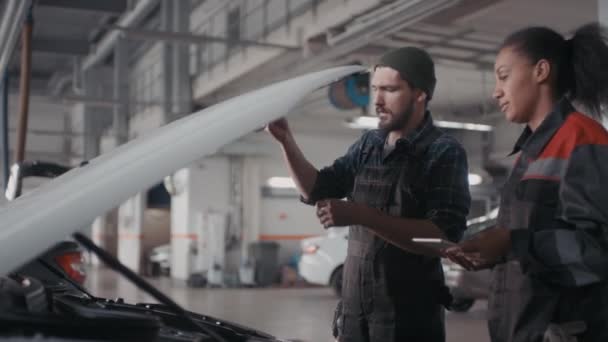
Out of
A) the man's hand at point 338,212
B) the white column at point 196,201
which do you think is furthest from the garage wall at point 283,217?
the man's hand at point 338,212

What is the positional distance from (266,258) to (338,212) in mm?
13036

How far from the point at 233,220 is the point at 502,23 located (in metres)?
8.44

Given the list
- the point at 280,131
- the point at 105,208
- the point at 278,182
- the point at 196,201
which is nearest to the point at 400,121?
the point at 280,131

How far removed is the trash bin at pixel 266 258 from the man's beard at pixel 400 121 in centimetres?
1251

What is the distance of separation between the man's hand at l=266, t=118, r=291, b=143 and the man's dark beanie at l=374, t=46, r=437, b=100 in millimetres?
305

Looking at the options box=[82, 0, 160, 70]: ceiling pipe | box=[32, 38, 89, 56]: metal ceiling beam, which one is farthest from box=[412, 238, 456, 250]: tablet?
box=[32, 38, 89, 56]: metal ceiling beam

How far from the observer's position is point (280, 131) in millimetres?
1813

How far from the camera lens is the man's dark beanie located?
1.85 m

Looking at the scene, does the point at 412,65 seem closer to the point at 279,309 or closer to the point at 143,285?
the point at 143,285

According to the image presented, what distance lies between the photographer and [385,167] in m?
1.92

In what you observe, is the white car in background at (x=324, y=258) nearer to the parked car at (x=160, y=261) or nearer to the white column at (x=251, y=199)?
the white column at (x=251, y=199)

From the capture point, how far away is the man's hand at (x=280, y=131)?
1763 mm

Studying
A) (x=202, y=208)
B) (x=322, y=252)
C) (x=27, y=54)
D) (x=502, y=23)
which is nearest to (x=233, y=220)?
(x=202, y=208)

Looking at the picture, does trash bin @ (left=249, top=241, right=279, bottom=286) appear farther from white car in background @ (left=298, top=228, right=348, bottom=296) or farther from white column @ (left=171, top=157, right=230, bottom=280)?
white car in background @ (left=298, top=228, right=348, bottom=296)
